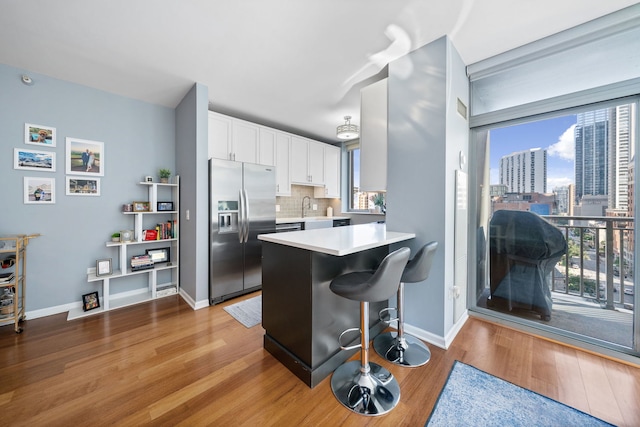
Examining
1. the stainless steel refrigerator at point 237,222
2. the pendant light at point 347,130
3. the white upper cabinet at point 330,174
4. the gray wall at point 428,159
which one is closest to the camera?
the gray wall at point 428,159

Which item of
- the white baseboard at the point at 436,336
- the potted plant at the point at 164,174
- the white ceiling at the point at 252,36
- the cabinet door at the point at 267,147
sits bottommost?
the white baseboard at the point at 436,336

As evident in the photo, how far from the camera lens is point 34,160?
257 cm

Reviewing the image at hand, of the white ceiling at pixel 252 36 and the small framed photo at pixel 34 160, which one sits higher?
the white ceiling at pixel 252 36

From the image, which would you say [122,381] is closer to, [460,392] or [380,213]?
[460,392]

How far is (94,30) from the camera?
6.31ft

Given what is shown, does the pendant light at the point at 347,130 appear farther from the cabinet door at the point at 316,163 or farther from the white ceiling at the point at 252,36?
the cabinet door at the point at 316,163

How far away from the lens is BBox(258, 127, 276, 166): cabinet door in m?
3.84

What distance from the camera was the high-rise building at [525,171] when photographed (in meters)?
2.26

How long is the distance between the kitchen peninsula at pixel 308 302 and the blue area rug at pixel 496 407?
2.37 ft

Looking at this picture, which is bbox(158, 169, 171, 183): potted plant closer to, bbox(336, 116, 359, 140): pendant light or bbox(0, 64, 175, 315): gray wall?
bbox(0, 64, 175, 315): gray wall

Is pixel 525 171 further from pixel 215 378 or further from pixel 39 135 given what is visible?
pixel 39 135

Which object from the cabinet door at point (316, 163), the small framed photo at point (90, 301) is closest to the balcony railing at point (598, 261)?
the cabinet door at point (316, 163)

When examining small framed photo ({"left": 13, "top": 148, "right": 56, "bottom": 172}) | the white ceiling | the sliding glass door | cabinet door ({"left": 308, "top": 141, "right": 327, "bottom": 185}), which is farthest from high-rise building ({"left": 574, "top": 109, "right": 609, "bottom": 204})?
small framed photo ({"left": 13, "top": 148, "right": 56, "bottom": 172})

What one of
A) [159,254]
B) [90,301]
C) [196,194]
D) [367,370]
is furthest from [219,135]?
[367,370]
